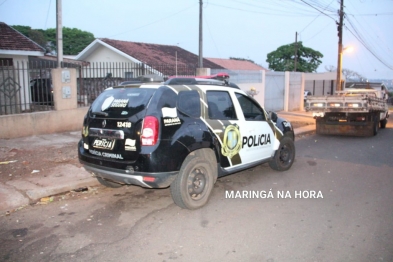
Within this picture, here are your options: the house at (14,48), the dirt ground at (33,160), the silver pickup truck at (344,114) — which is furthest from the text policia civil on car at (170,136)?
the house at (14,48)

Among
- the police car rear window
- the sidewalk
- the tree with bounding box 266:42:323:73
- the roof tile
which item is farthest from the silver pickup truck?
the tree with bounding box 266:42:323:73

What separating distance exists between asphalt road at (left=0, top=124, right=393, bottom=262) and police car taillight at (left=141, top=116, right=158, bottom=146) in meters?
1.07

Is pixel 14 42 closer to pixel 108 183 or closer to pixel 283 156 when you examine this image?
pixel 108 183

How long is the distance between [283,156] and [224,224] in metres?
3.08

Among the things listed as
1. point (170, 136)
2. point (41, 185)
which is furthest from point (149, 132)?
point (41, 185)

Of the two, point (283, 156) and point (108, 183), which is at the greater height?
point (283, 156)

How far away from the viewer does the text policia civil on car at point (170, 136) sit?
4.55 m

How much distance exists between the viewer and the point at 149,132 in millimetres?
4488

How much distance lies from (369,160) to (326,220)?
454 cm

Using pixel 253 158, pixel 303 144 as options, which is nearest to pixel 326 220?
pixel 253 158

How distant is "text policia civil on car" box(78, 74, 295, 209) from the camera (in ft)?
14.9

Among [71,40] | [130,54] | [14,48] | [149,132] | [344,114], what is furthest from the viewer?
[71,40]

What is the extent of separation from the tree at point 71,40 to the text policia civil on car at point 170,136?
145 ft

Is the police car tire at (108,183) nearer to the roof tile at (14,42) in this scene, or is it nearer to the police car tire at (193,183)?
the police car tire at (193,183)
